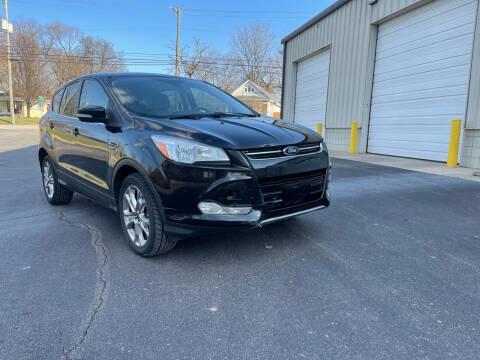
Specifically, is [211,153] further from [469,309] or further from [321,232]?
[469,309]

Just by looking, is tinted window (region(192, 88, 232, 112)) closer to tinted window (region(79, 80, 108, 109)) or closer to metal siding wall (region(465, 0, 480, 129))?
tinted window (region(79, 80, 108, 109))

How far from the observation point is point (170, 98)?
377 centimetres

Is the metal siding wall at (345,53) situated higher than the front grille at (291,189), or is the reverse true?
the metal siding wall at (345,53)

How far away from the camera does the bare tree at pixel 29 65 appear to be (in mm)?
49722

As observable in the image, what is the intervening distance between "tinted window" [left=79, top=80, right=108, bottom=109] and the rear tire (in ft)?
4.19

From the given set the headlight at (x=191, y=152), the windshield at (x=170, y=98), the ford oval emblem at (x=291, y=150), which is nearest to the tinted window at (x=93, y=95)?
the windshield at (x=170, y=98)

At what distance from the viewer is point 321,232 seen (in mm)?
3768

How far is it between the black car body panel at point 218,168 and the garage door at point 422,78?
307 inches

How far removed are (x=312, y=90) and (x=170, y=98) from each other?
1358 cm

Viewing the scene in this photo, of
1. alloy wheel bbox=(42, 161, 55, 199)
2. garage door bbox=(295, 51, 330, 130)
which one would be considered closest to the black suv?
alloy wheel bbox=(42, 161, 55, 199)

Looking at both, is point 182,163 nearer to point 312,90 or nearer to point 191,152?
point 191,152

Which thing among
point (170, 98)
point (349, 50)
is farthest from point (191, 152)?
point (349, 50)

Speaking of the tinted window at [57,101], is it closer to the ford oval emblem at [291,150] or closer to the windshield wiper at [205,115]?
the windshield wiper at [205,115]

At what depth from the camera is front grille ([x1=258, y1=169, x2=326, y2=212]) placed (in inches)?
112
